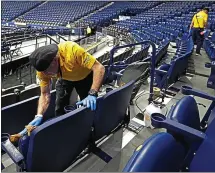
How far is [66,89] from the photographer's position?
192 cm

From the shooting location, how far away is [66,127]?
1203mm

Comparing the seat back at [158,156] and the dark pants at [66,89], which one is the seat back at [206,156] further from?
the dark pants at [66,89]

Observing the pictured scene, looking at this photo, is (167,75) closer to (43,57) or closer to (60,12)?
(43,57)

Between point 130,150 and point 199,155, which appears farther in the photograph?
point 130,150

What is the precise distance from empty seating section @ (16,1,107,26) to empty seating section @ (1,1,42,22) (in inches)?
41.0

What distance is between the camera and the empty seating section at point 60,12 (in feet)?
53.2

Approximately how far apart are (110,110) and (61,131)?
0.53 metres

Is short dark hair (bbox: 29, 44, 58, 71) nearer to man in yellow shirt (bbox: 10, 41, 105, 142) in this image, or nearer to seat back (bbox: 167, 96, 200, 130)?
man in yellow shirt (bbox: 10, 41, 105, 142)

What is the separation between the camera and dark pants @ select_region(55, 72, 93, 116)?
1.89 metres

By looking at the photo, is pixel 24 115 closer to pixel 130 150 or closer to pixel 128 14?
pixel 130 150

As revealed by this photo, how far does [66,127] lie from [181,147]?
0.58 meters

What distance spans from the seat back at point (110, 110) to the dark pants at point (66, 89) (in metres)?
0.34

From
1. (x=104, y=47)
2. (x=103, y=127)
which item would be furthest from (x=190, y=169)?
(x=104, y=47)

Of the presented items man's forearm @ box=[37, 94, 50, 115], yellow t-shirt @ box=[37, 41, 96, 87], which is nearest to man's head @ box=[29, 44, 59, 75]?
yellow t-shirt @ box=[37, 41, 96, 87]
